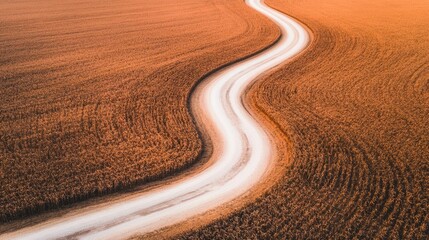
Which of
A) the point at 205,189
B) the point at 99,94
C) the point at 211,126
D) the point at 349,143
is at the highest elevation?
the point at 99,94

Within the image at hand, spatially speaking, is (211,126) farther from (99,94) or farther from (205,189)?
(99,94)

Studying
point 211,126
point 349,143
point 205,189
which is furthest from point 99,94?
point 349,143

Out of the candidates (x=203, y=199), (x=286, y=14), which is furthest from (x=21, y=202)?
(x=286, y=14)

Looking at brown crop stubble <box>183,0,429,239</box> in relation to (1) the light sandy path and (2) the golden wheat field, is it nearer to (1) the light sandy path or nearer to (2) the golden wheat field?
(2) the golden wheat field

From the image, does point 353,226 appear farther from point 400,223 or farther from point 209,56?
point 209,56

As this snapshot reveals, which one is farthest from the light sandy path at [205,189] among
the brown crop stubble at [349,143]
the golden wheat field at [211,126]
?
the brown crop stubble at [349,143]

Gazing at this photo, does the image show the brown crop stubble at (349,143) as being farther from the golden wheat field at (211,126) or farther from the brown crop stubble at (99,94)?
the brown crop stubble at (99,94)

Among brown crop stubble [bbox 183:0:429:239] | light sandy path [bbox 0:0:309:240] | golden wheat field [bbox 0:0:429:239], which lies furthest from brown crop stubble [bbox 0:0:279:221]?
brown crop stubble [bbox 183:0:429:239]
